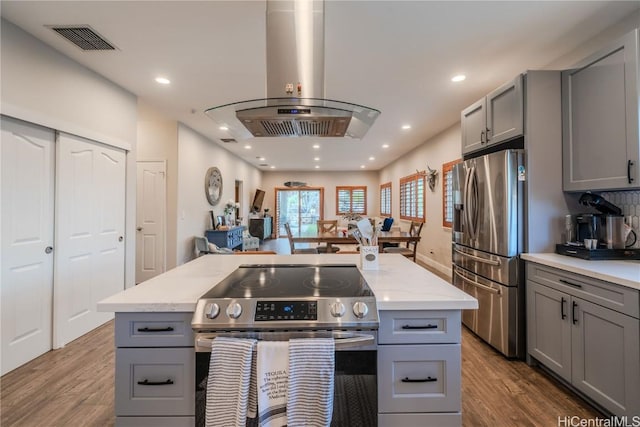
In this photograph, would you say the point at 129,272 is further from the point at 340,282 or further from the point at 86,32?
the point at 340,282

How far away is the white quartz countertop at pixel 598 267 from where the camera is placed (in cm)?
157

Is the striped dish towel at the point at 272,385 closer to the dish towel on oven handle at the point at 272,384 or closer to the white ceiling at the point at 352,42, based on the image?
the dish towel on oven handle at the point at 272,384

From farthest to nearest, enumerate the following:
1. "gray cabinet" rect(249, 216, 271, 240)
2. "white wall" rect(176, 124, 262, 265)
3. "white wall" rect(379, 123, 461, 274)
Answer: "gray cabinet" rect(249, 216, 271, 240) < "white wall" rect(379, 123, 461, 274) < "white wall" rect(176, 124, 262, 265)

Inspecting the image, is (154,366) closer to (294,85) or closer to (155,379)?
(155,379)

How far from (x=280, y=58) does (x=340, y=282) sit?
3.90 ft

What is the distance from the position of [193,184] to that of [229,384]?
4.82 m

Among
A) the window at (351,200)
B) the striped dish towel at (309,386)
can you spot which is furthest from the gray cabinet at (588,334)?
the window at (351,200)

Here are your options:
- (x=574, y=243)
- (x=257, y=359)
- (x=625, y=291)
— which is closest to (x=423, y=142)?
(x=574, y=243)

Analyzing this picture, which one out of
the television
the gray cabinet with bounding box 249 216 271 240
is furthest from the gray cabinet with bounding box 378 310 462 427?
the television

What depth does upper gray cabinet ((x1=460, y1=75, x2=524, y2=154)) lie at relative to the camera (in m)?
2.43

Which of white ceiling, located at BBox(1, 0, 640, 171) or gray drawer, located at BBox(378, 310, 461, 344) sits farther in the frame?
white ceiling, located at BBox(1, 0, 640, 171)

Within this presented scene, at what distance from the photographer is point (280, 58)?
1.56 m

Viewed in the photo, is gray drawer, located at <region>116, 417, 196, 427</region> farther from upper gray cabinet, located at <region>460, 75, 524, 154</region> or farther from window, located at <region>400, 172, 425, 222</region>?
window, located at <region>400, 172, 425, 222</region>

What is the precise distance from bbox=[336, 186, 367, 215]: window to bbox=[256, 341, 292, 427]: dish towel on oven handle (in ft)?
34.5
